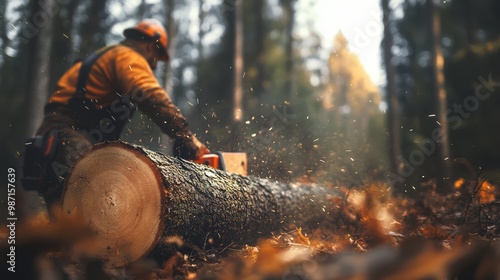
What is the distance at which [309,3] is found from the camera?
28.2 metres

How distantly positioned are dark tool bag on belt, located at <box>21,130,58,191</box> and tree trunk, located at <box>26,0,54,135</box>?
277 centimetres

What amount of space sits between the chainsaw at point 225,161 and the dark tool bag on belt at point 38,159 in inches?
57.5

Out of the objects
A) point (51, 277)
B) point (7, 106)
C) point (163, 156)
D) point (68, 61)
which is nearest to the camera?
point (51, 277)

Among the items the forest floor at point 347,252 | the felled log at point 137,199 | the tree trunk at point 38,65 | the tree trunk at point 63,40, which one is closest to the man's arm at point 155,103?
the felled log at point 137,199

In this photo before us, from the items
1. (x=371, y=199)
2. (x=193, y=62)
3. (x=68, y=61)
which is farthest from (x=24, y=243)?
(x=193, y=62)

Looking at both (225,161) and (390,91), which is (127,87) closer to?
(225,161)

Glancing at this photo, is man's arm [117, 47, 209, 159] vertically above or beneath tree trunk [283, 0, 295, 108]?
beneath

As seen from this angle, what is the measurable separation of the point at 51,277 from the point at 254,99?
21459 millimetres

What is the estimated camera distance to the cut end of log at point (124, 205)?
9.59 ft

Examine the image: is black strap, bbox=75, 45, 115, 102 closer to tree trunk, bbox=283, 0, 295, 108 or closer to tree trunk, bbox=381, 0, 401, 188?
tree trunk, bbox=381, 0, 401, 188

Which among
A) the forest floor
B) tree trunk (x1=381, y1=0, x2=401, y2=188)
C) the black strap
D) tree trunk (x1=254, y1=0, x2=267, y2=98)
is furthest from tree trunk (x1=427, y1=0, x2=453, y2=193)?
tree trunk (x1=254, y1=0, x2=267, y2=98)

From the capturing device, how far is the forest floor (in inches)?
33.0

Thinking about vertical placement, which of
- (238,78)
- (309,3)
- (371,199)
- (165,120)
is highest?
(309,3)

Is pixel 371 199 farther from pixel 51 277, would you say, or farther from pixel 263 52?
pixel 263 52
